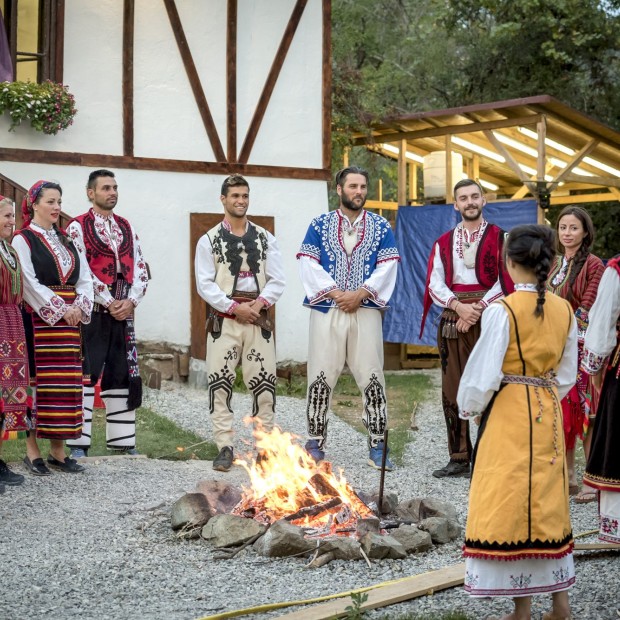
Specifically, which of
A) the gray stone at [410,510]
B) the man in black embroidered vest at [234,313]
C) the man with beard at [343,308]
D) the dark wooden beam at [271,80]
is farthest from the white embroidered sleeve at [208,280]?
the dark wooden beam at [271,80]

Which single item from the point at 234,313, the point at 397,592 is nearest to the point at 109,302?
the point at 234,313

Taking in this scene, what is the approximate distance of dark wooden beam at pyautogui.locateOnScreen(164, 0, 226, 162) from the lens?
485 inches

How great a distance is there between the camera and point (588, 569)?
15.6 ft

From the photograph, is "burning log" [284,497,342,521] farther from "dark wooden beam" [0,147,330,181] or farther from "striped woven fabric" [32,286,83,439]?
"dark wooden beam" [0,147,330,181]

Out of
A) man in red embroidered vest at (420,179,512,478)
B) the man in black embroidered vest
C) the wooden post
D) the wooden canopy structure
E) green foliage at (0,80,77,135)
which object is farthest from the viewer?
the wooden post

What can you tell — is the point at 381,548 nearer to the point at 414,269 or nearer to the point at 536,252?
the point at 536,252

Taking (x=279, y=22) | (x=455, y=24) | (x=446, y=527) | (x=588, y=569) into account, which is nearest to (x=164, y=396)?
(x=279, y=22)

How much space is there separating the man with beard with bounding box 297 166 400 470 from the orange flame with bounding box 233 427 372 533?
1.29 m

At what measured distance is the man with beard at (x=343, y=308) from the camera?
24.0 ft

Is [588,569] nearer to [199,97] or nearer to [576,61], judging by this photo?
[199,97]

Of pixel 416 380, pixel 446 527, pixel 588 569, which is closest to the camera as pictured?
pixel 588 569

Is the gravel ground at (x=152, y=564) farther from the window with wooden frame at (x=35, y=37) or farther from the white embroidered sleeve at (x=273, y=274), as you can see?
the window with wooden frame at (x=35, y=37)

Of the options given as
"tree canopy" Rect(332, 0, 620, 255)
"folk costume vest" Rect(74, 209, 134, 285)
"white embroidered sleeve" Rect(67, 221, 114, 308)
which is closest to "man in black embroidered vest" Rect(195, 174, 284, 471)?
"folk costume vest" Rect(74, 209, 134, 285)

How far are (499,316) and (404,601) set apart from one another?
1309 mm
